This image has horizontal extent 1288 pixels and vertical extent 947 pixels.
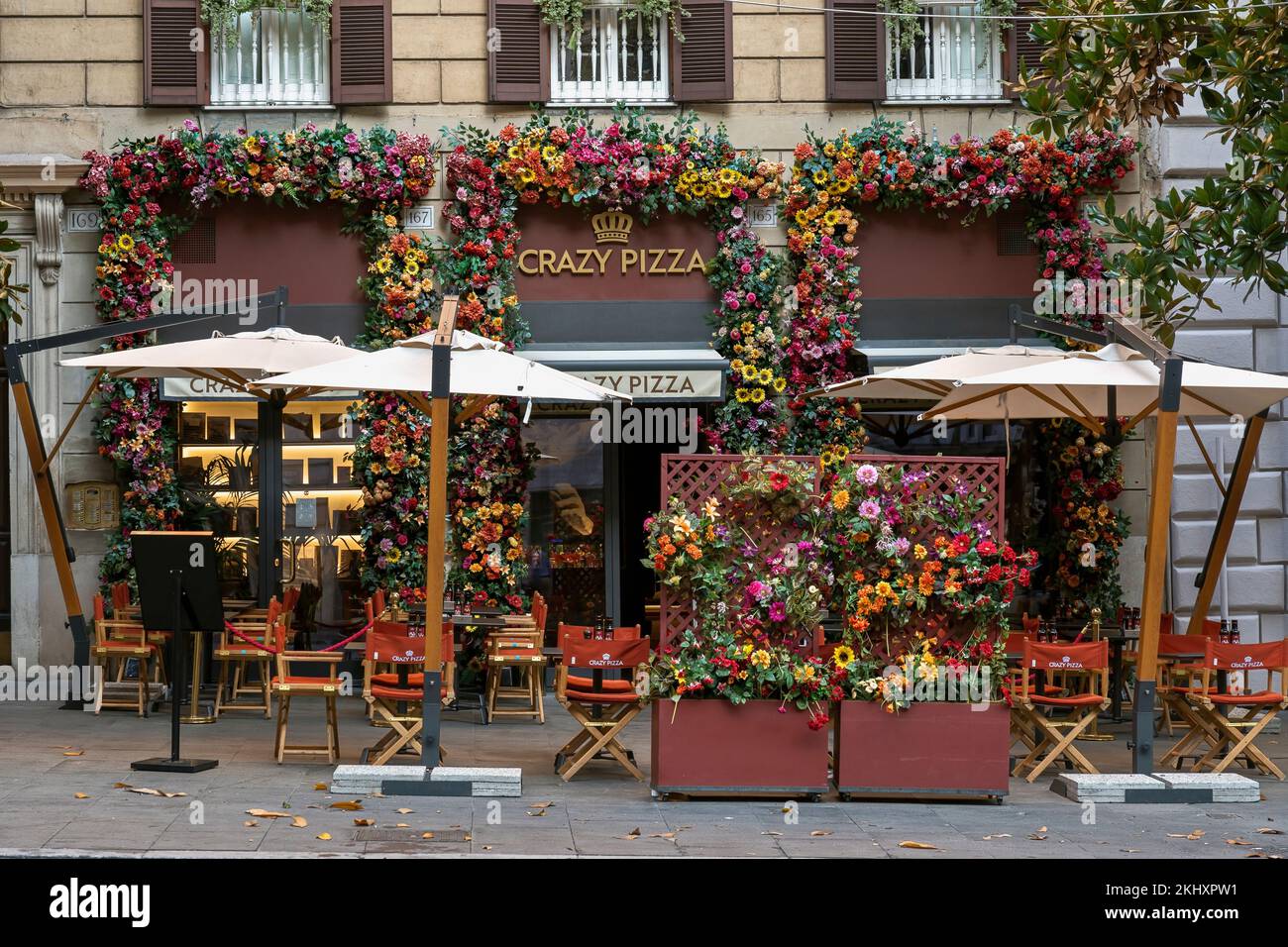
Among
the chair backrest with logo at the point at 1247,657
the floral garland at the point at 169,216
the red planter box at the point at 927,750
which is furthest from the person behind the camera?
the floral garland at the point at 169,216

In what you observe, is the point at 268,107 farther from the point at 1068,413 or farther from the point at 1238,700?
the point at 1238,700

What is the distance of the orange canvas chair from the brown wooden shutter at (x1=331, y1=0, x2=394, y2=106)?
615 cm

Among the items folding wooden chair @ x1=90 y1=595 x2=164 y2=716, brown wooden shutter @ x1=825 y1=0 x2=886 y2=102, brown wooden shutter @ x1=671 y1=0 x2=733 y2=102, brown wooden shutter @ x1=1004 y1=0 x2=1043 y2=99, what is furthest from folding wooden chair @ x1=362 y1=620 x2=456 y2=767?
brown wooden shutter @ x1=1004 y1=0 x2=1043 y2=99

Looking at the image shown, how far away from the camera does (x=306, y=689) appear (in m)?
10.2

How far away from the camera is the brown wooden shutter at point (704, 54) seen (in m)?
15.0

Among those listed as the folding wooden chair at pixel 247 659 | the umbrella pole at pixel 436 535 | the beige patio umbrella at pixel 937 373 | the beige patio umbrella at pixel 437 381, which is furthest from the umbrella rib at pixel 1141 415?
the folding wooden chair at pixel 247 659

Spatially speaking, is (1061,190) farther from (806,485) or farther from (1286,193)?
(806,485)

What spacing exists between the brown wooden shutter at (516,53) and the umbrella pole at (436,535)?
19.1 ft

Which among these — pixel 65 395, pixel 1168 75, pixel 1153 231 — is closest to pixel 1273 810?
pixel 1153 231

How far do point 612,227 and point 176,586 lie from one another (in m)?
6.32

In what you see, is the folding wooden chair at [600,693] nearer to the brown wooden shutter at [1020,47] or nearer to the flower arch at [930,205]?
the flower arch at [930,205]

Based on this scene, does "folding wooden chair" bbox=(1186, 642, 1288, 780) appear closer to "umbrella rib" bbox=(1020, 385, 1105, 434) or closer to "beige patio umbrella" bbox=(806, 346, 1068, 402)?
"umbrella rib" bbox=(1020, 385, 1105, 434)

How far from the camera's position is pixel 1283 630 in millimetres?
14836

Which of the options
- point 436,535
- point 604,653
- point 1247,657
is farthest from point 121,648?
point 1247,657
